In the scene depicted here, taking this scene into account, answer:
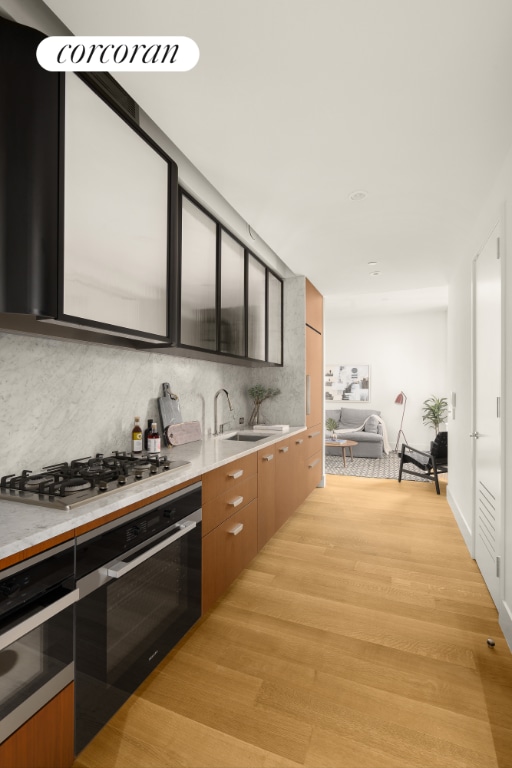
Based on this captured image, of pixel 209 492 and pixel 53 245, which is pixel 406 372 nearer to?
pixel 209 492

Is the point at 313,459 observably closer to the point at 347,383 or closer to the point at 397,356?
the point at 347,383

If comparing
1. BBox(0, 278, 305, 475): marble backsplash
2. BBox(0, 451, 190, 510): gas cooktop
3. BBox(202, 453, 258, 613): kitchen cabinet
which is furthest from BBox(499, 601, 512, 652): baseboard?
BBox(0, 278, 305, 475): marble backsplash

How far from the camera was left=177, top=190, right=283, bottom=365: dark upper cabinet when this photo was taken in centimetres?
248

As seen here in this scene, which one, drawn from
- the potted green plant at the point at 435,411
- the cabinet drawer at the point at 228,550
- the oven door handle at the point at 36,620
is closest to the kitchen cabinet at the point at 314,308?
the cabinet drawer at the point at 228,550

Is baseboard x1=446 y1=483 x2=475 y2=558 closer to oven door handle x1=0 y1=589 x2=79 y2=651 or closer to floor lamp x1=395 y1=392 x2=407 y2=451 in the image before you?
oven door handle x1=0 y1=589 x2=79 y2=651

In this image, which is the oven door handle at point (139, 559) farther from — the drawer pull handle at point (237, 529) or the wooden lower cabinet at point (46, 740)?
the drawer pull handle at point (237, 529)

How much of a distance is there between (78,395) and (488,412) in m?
2.44

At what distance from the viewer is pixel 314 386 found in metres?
4.83

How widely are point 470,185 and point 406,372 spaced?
5.71m

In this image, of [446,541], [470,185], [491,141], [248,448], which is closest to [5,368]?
[248,448]

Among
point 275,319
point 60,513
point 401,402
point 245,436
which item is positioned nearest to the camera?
point 60,513

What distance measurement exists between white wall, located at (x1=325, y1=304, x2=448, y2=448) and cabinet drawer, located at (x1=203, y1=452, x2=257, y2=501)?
5.27 m

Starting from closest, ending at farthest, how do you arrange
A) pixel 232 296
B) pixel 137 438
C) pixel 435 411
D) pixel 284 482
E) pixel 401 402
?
pixel 137 438, pixel 232 296, pixel 284 482, pixel 435 411, pixel 401 402

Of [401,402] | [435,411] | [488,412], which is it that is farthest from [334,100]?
[401,402]
